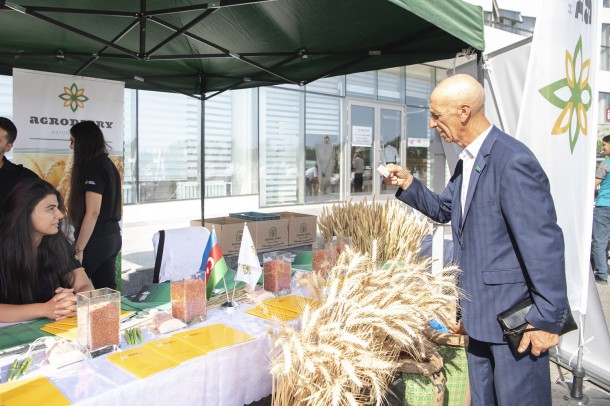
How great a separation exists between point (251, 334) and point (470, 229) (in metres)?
0.95

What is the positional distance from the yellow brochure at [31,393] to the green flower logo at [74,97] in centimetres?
356

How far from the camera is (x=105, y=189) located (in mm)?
3523

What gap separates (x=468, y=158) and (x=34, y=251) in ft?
6.90

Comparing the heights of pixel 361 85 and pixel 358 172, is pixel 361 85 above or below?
above

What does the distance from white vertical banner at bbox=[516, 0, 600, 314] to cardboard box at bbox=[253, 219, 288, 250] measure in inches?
118

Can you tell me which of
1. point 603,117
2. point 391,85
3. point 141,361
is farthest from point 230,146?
point 603,117

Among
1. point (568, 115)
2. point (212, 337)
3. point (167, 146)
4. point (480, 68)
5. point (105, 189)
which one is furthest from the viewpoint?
point (167, 146)

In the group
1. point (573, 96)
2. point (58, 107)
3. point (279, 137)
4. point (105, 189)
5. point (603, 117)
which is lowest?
point (105, 189)

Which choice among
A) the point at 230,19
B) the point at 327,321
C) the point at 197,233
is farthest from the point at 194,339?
the point at 230,19

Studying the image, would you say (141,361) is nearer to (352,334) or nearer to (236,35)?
(352,334)

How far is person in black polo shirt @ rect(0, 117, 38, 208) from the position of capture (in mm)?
3363

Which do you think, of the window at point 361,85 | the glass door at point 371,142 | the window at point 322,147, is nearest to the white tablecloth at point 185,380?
the window at point 322,147

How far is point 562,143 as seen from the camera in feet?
8.75

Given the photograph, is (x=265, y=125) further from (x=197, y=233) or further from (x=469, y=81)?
(x=469, y=81)
